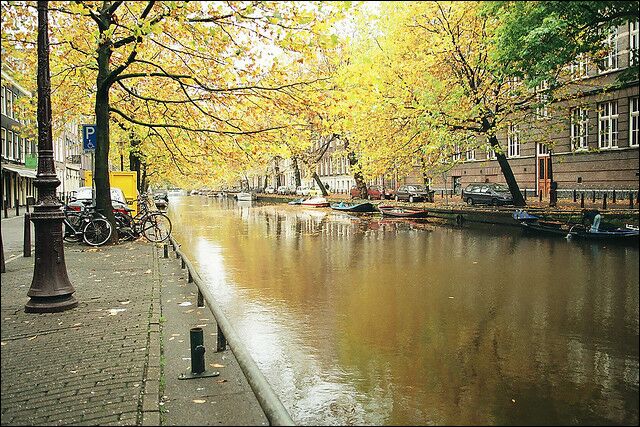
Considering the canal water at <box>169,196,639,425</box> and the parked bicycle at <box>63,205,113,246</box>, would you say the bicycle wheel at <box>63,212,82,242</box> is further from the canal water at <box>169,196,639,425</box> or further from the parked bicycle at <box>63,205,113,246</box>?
the canal water at <box>169,196,639,425</box>

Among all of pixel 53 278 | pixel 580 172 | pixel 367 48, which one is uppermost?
pixel 367 48

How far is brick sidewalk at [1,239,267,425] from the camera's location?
4.34 m

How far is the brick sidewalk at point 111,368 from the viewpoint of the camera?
4.34 meters

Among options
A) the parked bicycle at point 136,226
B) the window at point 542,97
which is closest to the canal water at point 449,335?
the window at point 542,97

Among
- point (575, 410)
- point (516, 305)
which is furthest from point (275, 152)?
point (575, 410)

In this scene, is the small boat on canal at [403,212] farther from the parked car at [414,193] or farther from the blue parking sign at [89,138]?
the blue parking sign at [89,138]

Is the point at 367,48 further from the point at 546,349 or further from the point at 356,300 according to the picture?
the point at 546,349

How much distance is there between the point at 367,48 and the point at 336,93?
23.8 feet

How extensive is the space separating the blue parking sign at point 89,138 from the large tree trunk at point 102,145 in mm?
823

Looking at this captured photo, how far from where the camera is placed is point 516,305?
9.49 m

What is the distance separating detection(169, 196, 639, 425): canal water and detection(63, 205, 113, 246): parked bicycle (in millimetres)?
4263

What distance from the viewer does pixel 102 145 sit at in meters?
16.9

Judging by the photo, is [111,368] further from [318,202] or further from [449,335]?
[318,202]

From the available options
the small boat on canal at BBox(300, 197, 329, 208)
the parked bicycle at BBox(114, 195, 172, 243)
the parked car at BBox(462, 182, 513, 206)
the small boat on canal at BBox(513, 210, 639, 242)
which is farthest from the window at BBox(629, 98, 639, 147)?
the small boat on canal at BBox(300, 197, 329, 208)
